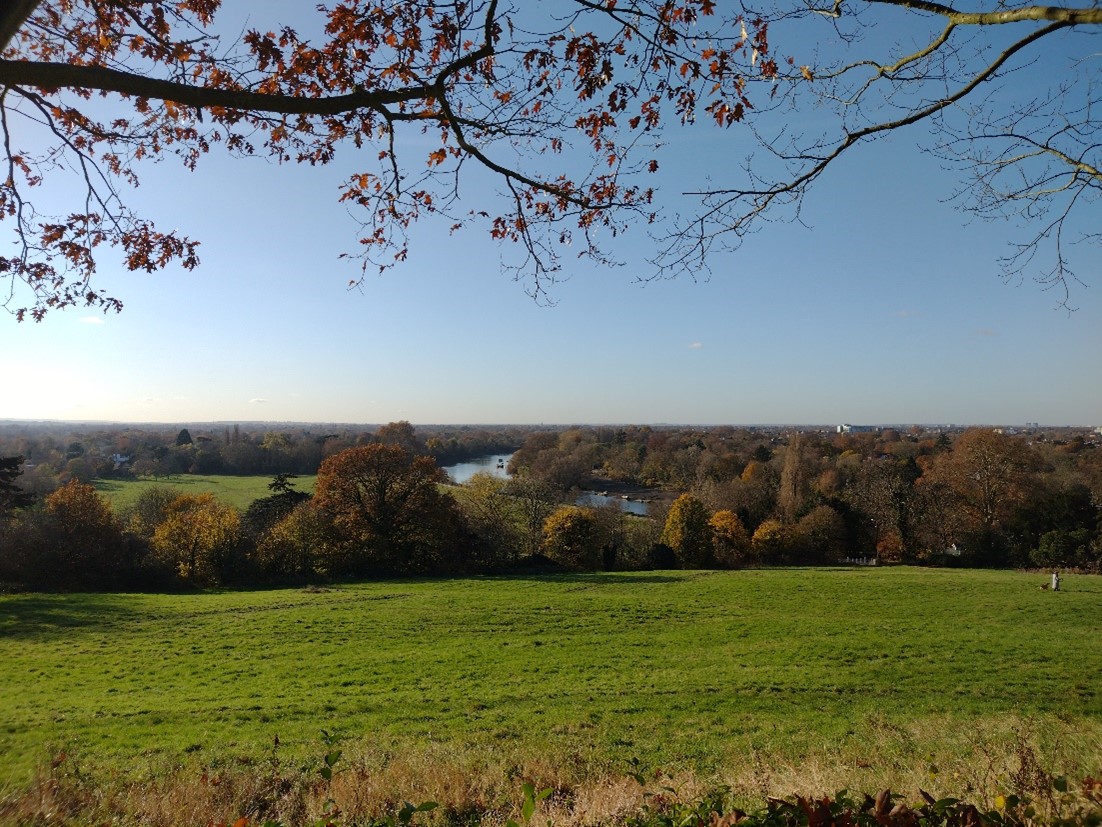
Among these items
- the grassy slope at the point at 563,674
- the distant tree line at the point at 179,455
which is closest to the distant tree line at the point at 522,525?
the grassy slope at the point at 563,674

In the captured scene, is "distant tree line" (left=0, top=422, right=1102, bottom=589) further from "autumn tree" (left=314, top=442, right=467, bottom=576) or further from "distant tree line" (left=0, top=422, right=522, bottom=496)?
"distant tree line" (left=0, top=422, right=522, bottom=496)

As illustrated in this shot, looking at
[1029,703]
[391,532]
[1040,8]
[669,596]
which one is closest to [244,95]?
[1040,8]

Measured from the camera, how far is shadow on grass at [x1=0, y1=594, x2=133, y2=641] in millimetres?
18250

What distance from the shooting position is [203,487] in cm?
5478

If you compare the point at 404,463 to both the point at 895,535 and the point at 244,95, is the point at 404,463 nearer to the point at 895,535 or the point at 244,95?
the point at 244,95

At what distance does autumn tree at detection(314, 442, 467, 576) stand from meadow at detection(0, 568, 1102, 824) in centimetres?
682

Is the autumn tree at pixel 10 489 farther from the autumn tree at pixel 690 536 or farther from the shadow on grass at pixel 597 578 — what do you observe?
the autumn tree at pixel 690 536

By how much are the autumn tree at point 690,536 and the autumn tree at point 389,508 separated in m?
14.3

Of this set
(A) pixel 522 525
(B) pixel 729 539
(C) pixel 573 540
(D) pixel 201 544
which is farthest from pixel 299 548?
(B) pixel 729 539

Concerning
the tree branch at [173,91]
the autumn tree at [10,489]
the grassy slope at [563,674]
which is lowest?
Answer: the grassy slope at [563,674]

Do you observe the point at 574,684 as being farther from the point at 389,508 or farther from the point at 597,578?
the point at 389,508

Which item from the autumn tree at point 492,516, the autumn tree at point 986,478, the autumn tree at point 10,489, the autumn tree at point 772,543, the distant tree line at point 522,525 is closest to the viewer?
the autumn tree at point 10,489

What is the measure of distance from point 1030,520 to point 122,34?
46436 mm

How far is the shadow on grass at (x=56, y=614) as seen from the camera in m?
18.2
